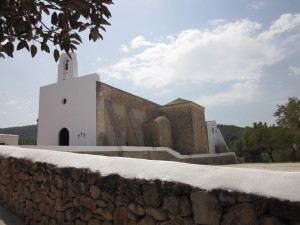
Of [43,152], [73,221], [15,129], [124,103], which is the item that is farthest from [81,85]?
[15,129]

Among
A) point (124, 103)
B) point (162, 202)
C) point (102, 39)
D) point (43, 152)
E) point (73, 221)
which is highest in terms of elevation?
point (124, 103)

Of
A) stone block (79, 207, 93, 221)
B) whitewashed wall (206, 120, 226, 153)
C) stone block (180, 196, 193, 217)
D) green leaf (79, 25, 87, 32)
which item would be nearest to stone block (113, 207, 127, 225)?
stone block (79, 207, 93, 221)

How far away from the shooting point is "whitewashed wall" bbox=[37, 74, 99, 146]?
49.3 ft

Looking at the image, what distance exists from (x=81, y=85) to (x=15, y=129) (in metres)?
47.2

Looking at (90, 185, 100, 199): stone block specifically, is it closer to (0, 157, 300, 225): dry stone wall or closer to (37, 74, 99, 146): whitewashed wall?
(0, 157, 300, 225): dry stone wall

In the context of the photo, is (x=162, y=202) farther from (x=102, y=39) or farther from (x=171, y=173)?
(x=102, y=39)

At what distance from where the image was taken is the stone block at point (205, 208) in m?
1.76

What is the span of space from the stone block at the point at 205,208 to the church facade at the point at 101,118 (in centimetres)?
1312

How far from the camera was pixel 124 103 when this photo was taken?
720 inches

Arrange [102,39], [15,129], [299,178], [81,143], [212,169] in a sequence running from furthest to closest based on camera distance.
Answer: [15,129] → [81,143] → [102,39] → [212,169] → [299,178]

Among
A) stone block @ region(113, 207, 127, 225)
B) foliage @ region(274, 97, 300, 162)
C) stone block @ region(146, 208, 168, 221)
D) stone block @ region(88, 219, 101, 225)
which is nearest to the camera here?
stone block @ region(146, 208, 168, 221)

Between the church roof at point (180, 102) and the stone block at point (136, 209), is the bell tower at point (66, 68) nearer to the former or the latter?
the church roof at point (180, 102)

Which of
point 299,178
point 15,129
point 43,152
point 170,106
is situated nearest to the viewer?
point 299,178

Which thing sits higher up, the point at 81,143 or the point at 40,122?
the point at 40,122
